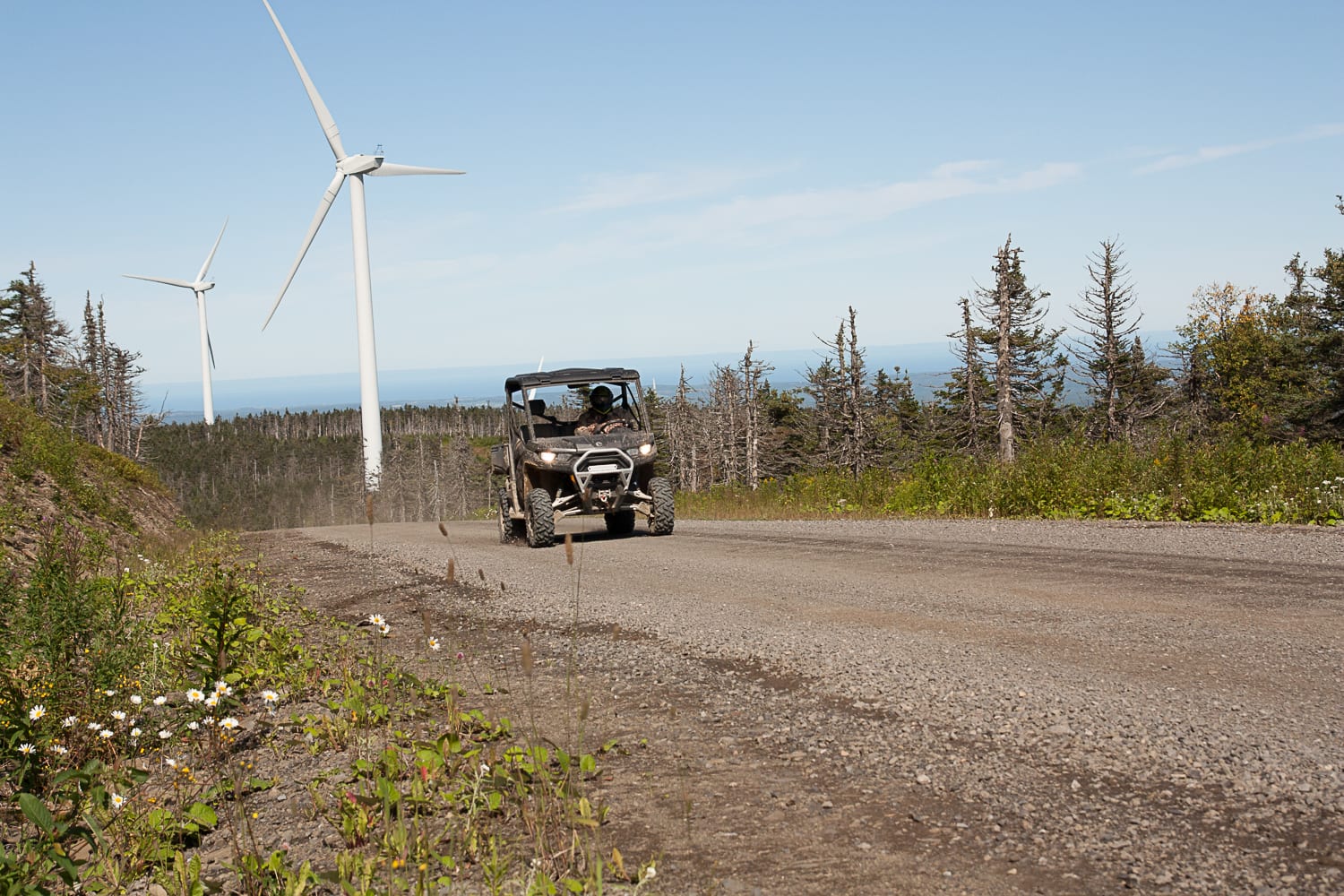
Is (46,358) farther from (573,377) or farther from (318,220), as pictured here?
(573,377)

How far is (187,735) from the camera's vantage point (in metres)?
4.85

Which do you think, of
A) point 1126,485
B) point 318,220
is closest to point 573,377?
point 1126,485

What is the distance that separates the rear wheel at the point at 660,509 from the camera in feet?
48.6

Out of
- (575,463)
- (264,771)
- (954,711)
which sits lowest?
(264,771)

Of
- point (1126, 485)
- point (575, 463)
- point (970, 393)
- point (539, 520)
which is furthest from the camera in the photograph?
point (970, 393)

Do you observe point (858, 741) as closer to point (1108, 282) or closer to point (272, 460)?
point (1108, 282)

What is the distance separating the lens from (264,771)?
4488 millimetres

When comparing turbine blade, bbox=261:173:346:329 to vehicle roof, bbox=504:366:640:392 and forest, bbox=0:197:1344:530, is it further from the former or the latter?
vehicle roof, bbox=504:366:640:392

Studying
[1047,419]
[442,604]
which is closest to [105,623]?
[442,604]

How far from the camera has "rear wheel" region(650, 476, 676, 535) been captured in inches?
584

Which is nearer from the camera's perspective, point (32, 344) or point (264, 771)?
point (264, 771)

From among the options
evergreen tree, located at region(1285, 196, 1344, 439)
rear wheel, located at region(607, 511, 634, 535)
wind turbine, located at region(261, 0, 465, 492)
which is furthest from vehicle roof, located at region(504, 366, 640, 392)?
evergreen tree, located at region(1285, 196, 1344, 439)

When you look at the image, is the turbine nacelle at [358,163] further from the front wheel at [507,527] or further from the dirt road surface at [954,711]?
the dirt road surface at [954,711]

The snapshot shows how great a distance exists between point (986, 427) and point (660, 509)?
41.1 metres
